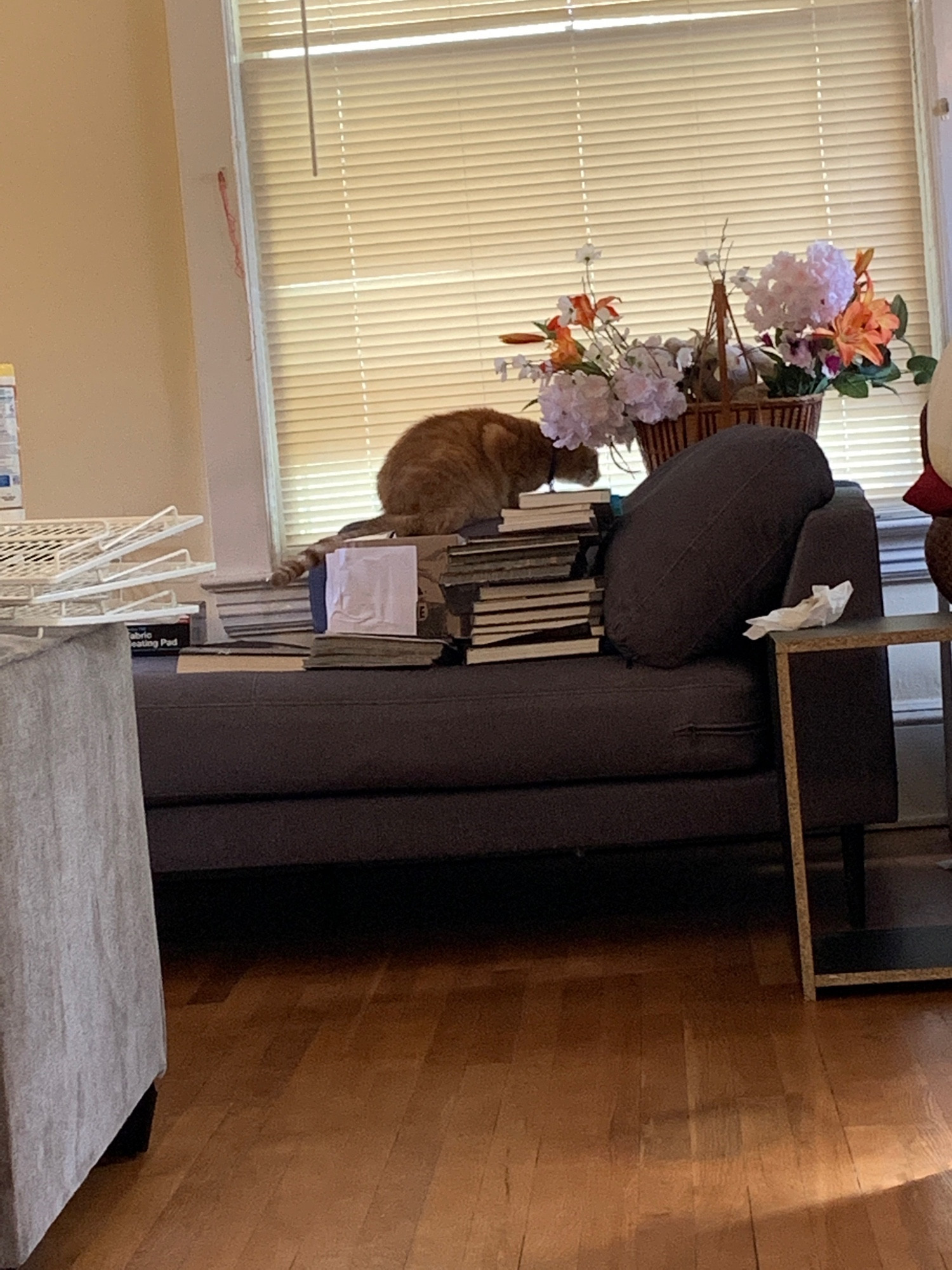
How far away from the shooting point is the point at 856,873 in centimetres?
263

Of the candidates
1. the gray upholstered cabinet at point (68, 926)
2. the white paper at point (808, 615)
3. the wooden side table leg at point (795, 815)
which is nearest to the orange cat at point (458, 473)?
the white paper at point (808, 615)

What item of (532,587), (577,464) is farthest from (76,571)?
(577,464)

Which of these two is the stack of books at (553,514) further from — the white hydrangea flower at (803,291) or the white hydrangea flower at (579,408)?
the white hydrangea flower at (803,291)

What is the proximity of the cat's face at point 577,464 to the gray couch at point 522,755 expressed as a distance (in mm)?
931

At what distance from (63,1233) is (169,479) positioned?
2.38 metres

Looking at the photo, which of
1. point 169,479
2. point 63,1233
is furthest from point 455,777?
point 169,479

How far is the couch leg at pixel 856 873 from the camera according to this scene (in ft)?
8.61

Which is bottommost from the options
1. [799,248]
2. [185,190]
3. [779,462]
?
[779,462]

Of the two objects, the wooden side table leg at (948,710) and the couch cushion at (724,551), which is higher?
the couch cushion at (724,551)

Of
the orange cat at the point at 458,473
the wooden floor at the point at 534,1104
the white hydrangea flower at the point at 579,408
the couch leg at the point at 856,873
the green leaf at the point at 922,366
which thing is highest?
the green leaf at the point at 922,366

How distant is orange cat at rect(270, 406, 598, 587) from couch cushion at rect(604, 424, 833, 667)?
0.72 metres

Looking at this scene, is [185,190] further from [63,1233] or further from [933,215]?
[63,1233]

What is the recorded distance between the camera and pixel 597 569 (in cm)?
290

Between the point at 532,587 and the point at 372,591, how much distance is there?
1.10 ft
